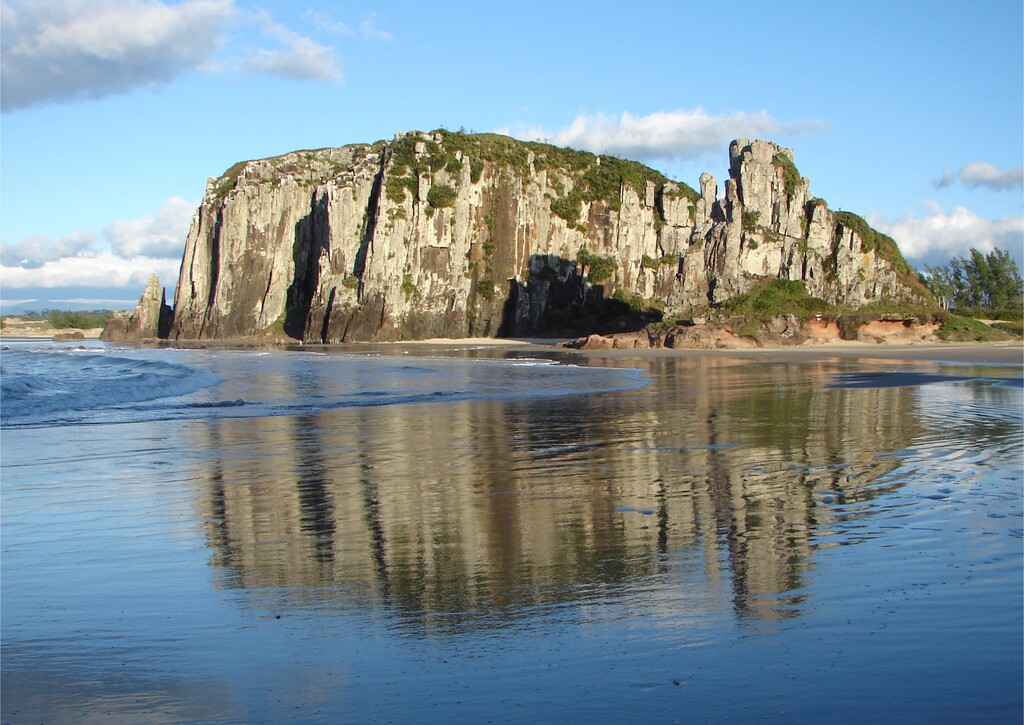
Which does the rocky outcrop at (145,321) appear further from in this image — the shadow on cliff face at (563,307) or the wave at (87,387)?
the wave at (87,387)

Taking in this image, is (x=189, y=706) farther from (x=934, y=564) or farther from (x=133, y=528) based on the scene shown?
(x=934, y=564)

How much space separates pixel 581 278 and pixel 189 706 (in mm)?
75858

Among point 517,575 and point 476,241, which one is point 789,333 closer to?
point 476,241

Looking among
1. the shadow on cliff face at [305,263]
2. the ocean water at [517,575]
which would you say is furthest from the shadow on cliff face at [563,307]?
the ocean water at [517,575]

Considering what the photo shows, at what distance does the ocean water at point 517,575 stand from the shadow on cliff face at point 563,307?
2389 inches

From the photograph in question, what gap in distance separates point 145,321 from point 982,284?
78127 millimetres

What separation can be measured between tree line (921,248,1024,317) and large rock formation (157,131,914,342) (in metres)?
17.7

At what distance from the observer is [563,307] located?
3054 inches

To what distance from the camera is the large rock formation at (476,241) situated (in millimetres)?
66625

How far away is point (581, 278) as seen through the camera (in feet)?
259

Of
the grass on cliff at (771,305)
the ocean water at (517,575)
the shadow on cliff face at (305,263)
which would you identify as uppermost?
the shadow on cliff face at (305,263)

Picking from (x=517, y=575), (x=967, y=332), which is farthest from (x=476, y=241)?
(x=517, y=575)

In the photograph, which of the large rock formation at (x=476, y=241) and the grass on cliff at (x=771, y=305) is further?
the large rock formation at (x=476, y=241)

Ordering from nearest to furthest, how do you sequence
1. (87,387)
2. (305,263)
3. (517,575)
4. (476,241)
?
(517,575) → (87,387) → (476,241) → (305,263)
